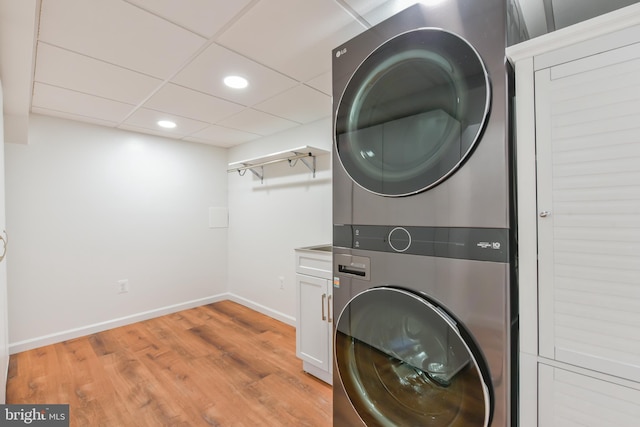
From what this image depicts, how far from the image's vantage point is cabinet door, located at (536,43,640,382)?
2.21 feet

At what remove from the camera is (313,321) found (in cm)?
210

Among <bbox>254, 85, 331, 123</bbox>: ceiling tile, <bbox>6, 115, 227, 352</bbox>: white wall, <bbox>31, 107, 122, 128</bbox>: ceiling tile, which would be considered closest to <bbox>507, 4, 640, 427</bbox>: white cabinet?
<bbox>254, 85, 331, 123</bbox>: ceiling tile

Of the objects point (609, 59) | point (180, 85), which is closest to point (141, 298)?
point (180, 85)

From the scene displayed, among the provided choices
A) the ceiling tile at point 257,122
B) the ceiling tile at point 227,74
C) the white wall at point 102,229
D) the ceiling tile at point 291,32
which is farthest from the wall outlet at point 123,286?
the ceiling tile at point 291,32

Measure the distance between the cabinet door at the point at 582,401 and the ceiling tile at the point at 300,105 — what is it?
2.03 metres

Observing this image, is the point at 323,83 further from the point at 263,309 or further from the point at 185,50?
the point at 263,309

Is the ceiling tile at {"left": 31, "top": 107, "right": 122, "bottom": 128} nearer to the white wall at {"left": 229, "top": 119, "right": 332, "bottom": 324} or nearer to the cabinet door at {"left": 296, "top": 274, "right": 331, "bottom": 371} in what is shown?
the white wall at {"left": 229, "top": 119, "right": 332, "bottom": 324}

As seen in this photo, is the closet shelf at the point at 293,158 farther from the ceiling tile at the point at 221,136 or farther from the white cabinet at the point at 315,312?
the white cabinet at the point at 315,312

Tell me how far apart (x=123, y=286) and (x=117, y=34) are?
8.63ft

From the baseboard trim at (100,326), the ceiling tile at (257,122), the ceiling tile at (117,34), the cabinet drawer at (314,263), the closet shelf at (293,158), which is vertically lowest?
the baseboard trim at (100,326)

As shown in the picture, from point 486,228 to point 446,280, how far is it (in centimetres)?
20

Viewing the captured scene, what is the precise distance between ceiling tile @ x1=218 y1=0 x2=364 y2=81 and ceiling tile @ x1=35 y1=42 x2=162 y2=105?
0.82 meters

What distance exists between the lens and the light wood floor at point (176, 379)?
1753 millimetres

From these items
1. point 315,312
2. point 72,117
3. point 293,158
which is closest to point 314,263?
point 315,312
